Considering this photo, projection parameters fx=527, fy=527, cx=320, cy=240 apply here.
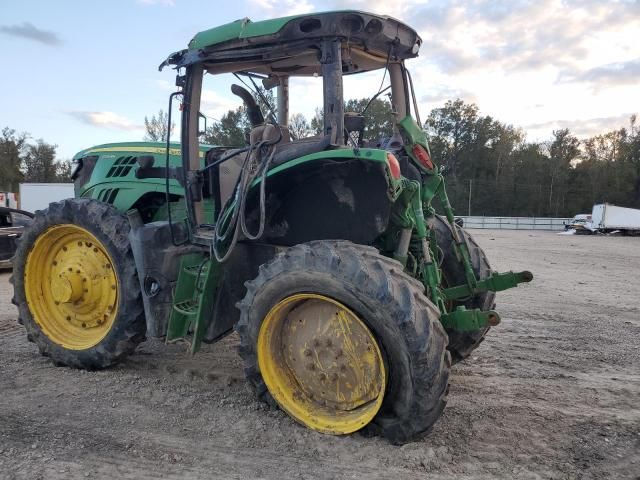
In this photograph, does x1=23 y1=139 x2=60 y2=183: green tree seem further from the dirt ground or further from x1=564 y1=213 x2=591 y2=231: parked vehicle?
the dirt ground

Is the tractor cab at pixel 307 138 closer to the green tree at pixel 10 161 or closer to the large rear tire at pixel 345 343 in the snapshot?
the large rear tire at pixel 345 343

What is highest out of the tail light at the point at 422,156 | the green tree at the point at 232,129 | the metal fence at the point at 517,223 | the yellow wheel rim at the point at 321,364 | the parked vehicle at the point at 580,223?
the green tree at the point at 232,129

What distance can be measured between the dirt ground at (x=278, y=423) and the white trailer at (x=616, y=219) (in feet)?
97.4

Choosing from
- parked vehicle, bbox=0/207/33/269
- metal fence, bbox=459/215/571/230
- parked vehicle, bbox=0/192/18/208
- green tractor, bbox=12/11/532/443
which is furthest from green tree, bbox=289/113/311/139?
metal fence, bbox=459/215/571/230

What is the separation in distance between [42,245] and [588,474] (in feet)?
15.5

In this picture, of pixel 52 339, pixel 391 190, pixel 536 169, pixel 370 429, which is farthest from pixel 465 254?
pixel 536 169

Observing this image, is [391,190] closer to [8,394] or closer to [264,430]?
[264,430]

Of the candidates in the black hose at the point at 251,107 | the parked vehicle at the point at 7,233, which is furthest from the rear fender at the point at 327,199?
the parked vehicle at the point at 7,233

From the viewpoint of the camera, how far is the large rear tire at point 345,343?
3.07 m

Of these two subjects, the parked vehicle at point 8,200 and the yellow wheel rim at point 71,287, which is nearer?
the yellow wheel rim at point 71,287

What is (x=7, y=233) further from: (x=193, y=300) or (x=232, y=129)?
(x=193, y=300)

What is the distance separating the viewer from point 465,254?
452cm

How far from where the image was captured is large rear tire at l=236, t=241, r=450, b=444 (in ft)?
10.1

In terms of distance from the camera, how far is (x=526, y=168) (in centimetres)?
5775
